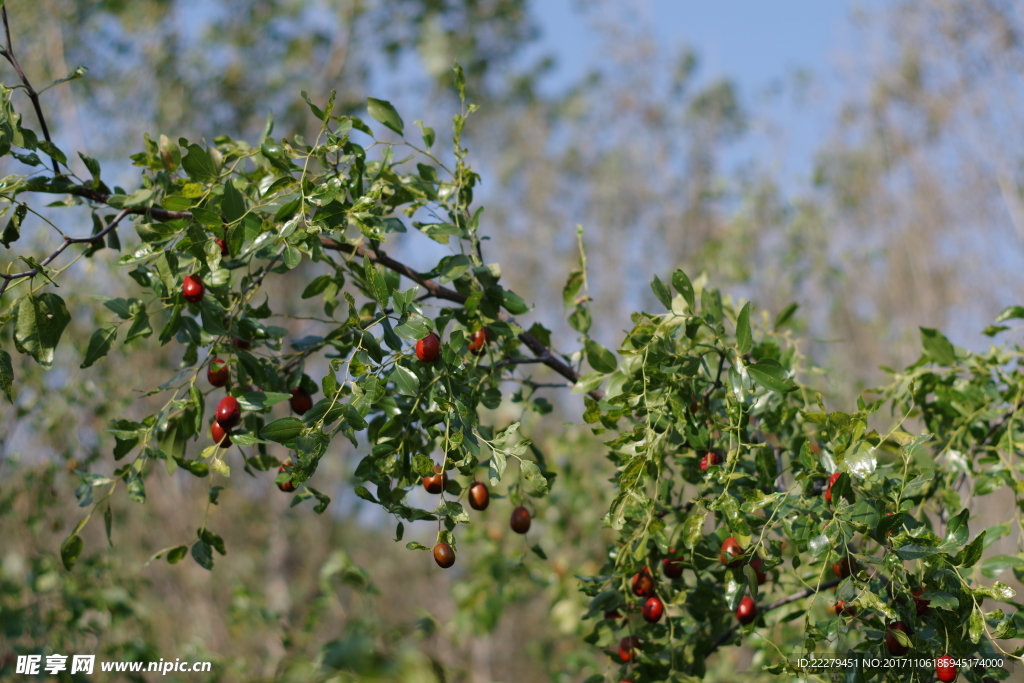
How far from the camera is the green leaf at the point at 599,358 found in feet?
4.81

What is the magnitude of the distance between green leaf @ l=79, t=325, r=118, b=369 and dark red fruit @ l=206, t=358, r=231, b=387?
0.54ft

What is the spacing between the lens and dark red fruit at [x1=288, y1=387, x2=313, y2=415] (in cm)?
142

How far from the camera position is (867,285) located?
10133mm

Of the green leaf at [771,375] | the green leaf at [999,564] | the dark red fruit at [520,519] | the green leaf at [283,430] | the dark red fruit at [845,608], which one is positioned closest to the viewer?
the green leaf at [283,430]

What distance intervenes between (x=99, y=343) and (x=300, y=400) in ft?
1.15

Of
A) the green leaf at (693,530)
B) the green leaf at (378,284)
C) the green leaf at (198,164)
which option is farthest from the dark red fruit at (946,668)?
the green leaf at (198,164)

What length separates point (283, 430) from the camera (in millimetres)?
1118

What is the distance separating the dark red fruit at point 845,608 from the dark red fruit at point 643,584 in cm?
33

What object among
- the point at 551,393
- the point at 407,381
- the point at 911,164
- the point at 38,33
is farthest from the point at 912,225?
the point at 407,381

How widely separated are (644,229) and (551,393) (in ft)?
11.3

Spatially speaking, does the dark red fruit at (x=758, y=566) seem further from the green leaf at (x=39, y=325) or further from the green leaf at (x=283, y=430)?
the green leaf at (x=39, y=325)

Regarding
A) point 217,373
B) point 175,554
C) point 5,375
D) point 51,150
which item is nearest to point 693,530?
point 217,373

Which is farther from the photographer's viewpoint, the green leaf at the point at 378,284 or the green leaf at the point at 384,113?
the green leaf at the point at 384,113

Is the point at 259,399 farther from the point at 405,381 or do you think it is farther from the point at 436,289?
the point at 436,289
